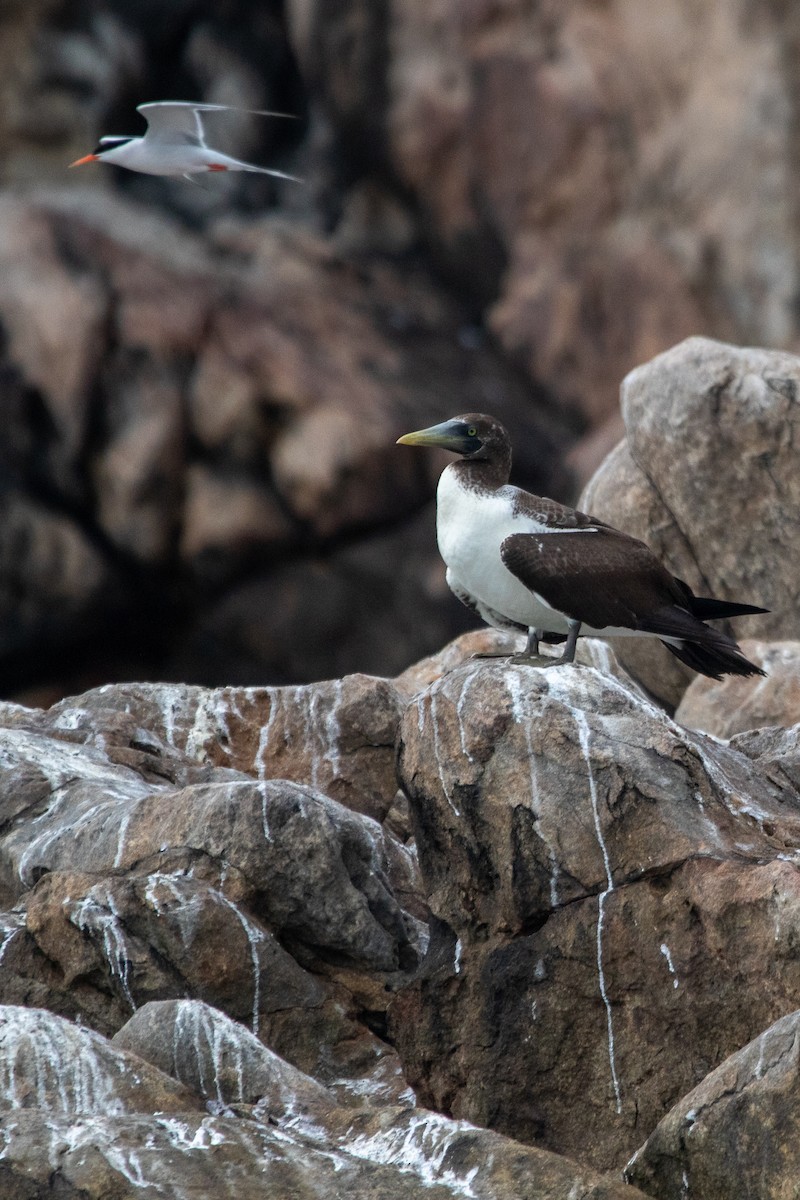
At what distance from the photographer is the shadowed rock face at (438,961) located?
20.7 feet

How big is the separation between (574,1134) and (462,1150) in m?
1.14

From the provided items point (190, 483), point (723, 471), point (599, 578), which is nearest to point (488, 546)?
point (599, 578)

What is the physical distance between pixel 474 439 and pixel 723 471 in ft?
13.8

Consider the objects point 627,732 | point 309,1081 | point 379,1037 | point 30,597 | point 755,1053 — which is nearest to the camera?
point 755,1053

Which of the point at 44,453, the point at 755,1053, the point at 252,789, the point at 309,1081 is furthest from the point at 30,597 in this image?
the point at 755,1053

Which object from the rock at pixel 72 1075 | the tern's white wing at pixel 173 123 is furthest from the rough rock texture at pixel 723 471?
the rock at pixel 72 1075

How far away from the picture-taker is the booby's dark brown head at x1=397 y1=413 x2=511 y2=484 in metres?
8.82

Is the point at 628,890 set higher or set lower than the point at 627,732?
lower

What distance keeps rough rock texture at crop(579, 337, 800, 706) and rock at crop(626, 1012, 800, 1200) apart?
671 centimetres

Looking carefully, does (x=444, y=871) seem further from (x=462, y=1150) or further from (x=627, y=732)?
(x=462, y=1150)

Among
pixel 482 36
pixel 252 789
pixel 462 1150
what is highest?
pixel 482 36

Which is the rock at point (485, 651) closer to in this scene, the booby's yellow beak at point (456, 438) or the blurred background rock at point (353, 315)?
the booby's yellow beak at point (456, 438)

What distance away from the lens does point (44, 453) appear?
70.1 ft

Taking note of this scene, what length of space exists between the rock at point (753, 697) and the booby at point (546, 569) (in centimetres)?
226
